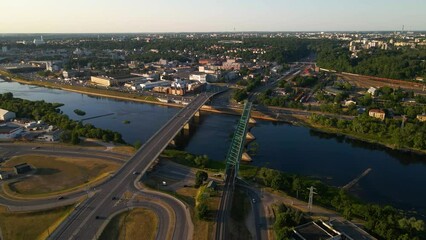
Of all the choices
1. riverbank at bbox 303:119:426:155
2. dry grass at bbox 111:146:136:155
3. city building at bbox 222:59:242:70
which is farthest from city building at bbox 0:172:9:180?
city building at bbox 222:59:242:70

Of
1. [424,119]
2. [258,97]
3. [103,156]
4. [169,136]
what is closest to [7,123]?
[103,156]

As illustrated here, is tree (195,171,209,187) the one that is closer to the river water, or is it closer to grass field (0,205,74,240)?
the river water

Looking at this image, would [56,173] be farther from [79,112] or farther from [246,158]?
[79,112]

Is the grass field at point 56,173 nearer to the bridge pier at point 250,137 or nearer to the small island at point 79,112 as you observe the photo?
the bridge pier at point 250,137

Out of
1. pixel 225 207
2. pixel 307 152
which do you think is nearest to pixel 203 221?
pixel 225 207

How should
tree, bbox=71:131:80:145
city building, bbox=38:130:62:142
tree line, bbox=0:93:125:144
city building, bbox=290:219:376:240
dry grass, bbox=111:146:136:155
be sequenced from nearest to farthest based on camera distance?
city building, bbox=290:219:376:240, dry grass, bbox=111:146:136:155, tree, bbox=71:131:80:145, tree line, bbox=0:93:125:144, city building, bbox=38:130:62:142

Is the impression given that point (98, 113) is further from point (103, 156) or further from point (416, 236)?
point (416, 236)

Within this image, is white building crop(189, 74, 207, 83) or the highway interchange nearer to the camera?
the highway interchange
